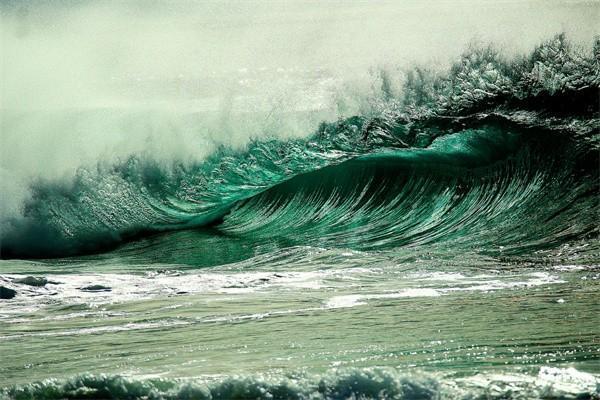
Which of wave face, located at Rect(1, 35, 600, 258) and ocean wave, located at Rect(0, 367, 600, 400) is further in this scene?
wave face, located at Rect(1, 35, 600, 258)

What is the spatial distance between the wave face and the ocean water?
3cm

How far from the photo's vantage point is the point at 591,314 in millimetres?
6305

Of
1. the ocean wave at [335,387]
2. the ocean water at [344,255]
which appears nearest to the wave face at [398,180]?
the ocean water at [344,255]

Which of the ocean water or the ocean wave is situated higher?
the ocean water

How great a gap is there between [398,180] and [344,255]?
2745 mm

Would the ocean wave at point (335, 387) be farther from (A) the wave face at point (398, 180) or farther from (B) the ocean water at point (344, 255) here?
(A) the wave face at point (398, 180)

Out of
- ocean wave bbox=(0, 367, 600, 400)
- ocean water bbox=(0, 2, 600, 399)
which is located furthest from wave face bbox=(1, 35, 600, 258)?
ocean wave bbox=(0, 367, 600, 400)

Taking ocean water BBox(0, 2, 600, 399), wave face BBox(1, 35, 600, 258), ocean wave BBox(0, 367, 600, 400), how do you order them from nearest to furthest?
1. ocean wave BBox(0, 367, 600, 400)
2. ocean water BBox(0, 2, 600, 399)
3. wave face BBox(1, 35, 600, 258)

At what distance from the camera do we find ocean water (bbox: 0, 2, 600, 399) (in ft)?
16.9

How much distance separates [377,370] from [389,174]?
813 centimetres

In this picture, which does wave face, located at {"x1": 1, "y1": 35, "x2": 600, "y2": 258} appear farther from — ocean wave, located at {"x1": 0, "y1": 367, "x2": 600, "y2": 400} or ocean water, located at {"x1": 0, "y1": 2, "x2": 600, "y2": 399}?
ocean wave, located at {"x1": 0, "y1": 367, "x2": 600, "y2": 400}

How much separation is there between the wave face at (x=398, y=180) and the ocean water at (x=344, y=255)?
0.03 m

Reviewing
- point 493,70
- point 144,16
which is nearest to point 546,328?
point 493,70

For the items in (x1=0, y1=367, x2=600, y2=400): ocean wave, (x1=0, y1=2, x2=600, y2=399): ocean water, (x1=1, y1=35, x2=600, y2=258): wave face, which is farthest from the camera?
(x1=1, y1=35, x2=600, y2=258): wave face
